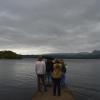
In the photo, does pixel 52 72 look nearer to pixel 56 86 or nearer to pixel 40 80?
pixel 56 86

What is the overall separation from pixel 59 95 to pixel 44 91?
196 cm

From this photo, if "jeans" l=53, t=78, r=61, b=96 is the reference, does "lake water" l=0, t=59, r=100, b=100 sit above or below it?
below

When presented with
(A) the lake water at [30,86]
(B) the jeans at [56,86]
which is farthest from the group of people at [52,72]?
(A) the lake water at [30,86]

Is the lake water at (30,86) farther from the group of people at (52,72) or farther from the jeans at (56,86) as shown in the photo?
the jeans at (56,86)

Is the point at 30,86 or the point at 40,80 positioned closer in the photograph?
the point at 40,80

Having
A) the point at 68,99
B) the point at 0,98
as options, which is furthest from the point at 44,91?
the point at 0,98

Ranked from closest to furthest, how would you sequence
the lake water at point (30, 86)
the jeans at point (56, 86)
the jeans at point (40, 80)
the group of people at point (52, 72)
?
the group of people at point (52, 72), the jeans at point (56, 86), the jeans at point (40, 80), the lake water at point (30, 86)

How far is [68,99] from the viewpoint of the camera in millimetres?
17062

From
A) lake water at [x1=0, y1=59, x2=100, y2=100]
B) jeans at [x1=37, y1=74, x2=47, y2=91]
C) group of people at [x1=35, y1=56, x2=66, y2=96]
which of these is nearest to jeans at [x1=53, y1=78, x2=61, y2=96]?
group of people at [x1=35, y1=56, x2=66, y2=96]

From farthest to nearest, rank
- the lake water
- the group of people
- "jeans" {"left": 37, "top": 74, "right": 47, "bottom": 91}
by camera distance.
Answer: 1. the lake water
2. "jeans" {"left": 37, "top": 74, "right": 47, "bottom": 91}
3. the group of people

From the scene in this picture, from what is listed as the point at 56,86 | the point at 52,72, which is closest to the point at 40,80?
the point at 52,72

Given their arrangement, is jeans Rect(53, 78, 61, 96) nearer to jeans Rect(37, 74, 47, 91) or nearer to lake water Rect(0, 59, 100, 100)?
jeans Rect(37, 74, 47, 91)

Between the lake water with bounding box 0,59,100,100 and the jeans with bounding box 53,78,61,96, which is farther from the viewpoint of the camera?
the lake water with bounding box 0,59,100,100

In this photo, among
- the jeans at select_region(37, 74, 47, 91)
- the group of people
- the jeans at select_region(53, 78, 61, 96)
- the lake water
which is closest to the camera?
the group of people
